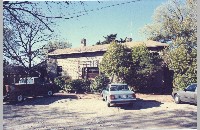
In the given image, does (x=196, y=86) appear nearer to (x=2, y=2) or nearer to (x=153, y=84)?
(x=153, y=84)

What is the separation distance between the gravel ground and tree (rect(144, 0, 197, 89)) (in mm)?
606

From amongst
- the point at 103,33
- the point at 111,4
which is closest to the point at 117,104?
the point at 103,33

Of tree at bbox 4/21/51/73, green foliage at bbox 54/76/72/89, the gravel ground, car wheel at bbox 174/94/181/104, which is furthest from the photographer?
car wheel at bbox 174/94/181/104

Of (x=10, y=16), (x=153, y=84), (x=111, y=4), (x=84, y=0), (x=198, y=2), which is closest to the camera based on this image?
(x=10, y=16)

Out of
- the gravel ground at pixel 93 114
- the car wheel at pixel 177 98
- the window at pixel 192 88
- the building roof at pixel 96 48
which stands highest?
the building roof at pixel 96 48

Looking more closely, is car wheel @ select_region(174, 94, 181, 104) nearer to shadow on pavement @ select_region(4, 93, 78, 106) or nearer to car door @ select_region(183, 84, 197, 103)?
car door @ select_region(183, 84, 197, 103)

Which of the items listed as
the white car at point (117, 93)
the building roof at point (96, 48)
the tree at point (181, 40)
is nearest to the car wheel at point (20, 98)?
the building roof at point (96, 48)

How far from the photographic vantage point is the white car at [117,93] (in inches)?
228

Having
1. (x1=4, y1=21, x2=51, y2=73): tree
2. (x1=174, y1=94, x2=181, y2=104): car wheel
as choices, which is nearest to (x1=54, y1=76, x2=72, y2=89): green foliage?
(x1=4, y1=21, x2=51, y2=73): tree

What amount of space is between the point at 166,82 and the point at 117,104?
3.79 feet

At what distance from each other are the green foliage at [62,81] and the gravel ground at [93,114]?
23 centimetres

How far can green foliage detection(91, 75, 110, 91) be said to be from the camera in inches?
228

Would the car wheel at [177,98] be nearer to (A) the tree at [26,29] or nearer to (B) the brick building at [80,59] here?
(B) the brick building at [80,59]

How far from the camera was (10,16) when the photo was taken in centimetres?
411
